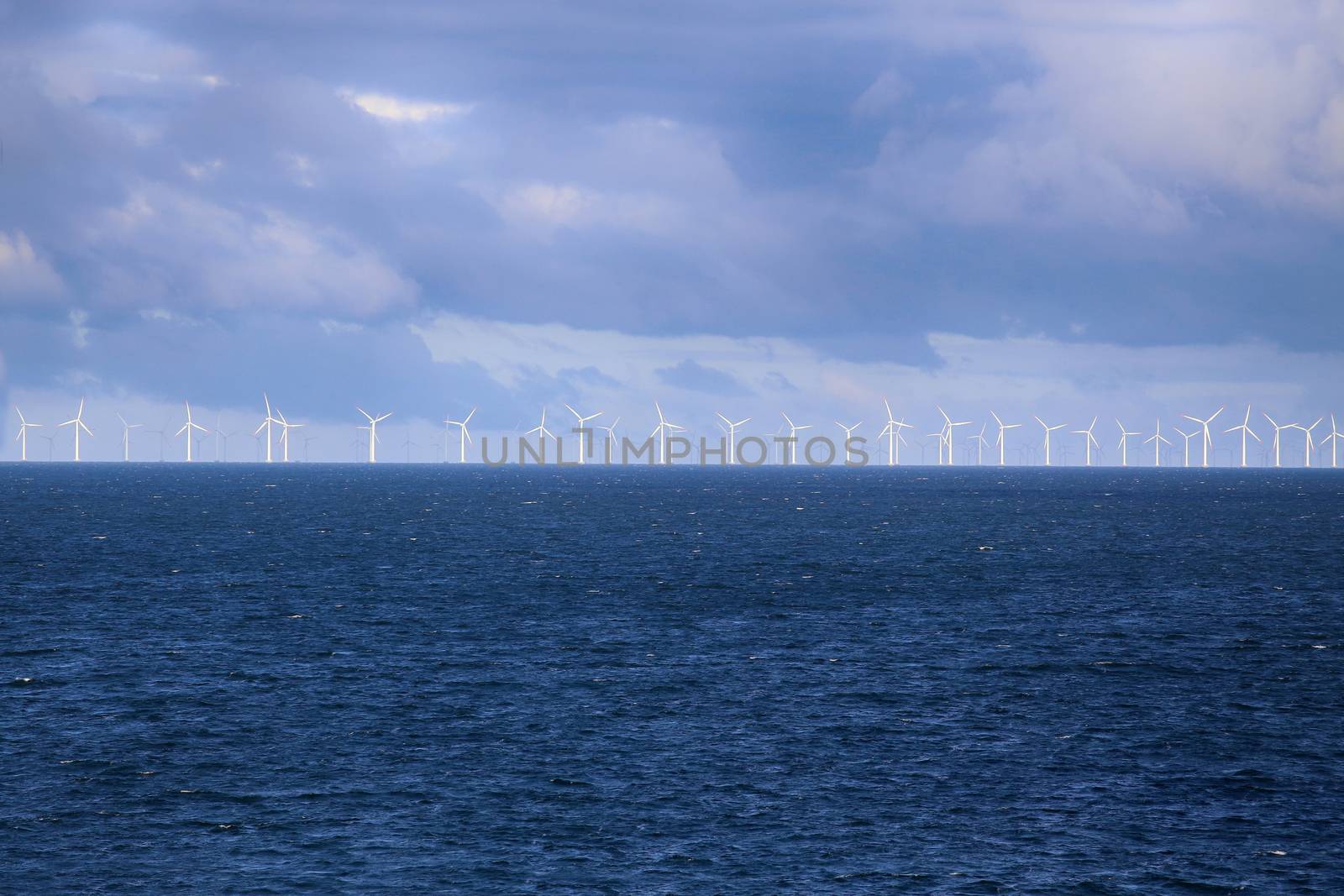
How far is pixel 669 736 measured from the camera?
56.1 m

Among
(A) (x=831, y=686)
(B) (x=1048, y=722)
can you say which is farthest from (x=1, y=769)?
(B) (x=1048, y=722)

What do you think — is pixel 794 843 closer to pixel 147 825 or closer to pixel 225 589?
pixel 147 825

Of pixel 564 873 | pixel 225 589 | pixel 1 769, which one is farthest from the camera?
pixel 225 589

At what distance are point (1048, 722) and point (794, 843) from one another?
2138cm

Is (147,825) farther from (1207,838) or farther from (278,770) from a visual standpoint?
(1207,838)

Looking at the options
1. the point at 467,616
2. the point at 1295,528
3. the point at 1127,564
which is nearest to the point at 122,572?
the point at 467,616

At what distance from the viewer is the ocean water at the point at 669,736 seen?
40.7m

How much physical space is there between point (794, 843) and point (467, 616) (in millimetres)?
52453

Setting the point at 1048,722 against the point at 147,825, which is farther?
the point at 1048,722

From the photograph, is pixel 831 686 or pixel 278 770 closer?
pixel 278 770

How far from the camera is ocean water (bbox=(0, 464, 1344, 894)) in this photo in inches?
1601

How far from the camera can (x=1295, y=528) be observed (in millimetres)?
185500

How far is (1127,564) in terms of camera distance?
425ft

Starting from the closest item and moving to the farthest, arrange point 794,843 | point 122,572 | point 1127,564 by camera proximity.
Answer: point 794,843 < point 122,572 < point 1127,564
